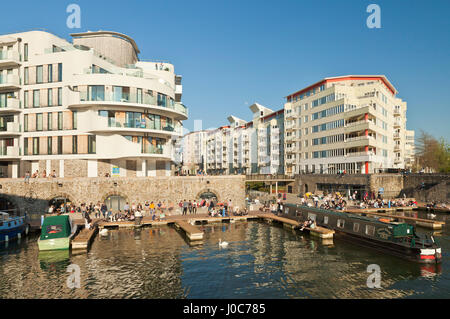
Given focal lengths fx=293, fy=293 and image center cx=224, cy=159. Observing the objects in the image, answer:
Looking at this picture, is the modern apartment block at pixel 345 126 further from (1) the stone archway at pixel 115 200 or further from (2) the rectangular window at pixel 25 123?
(2) the rectangular window at pixel 25 123

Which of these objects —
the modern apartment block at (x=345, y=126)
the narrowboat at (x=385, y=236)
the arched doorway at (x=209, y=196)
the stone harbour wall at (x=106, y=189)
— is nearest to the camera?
the narrowboat at (x=385, y=236)

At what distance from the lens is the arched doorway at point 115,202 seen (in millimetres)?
40816

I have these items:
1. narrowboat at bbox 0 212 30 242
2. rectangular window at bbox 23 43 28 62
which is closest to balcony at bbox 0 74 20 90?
rectangular window at bbox 23 43 28 62

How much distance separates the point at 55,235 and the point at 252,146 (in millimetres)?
87858

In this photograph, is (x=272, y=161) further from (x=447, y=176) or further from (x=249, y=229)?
(x=249, y=229)

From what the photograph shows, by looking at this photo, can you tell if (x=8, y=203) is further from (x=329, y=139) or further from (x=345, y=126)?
(x=329, y=139)

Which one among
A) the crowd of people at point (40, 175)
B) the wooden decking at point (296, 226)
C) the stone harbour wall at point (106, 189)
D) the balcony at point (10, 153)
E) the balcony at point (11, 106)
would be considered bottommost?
the wooden decking at point (296, 226)

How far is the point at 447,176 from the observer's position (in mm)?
50781

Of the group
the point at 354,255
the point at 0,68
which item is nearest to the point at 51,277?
the point at 354,255

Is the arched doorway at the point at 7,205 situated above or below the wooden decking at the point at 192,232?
above

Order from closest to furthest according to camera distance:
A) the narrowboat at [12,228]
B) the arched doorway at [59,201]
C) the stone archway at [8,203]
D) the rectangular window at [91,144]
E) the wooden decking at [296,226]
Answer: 1. the narrowboat at [12,228]
2. the wooden decking at [296,226]
3. the stone archway at [8,203]
4. the arched doorway at [59,201]
5. the rectangular window at [91,144]

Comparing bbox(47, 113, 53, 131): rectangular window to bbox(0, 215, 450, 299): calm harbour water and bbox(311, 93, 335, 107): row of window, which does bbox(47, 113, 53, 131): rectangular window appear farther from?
bbox(311, 93, 335, 107): row of window

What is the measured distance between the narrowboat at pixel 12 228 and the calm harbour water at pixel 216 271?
1593 millimetres

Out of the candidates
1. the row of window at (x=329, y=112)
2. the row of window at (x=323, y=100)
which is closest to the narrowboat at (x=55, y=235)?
the row of window at (x=329, y=112)
